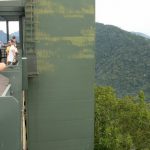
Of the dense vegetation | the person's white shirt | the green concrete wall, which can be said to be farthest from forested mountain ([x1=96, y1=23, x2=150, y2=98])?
the person's white shirt

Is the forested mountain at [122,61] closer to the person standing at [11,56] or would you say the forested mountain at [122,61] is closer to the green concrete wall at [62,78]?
the green concrete wall at [62,78]

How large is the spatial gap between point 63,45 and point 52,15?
124cm

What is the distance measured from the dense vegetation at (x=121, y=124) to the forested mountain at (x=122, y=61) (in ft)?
221

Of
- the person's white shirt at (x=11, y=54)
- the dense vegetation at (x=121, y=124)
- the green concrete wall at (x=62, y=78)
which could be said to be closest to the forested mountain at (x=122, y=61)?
the dense vegetation at (x=121, y=124)

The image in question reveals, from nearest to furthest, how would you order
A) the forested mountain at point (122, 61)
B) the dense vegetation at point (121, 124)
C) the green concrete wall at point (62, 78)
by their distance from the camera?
the green concrete wall at point (62, 78) < the dense vegetation at point (121, 124) < the forested mountain at point (122, 61)

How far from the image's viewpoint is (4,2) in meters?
17.4

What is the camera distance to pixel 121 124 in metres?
32.7

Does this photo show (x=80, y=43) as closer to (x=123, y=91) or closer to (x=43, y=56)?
(x=43, y=56)

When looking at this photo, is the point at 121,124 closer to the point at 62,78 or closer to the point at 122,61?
the point at 62,78

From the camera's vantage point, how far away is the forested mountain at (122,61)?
4446 inches

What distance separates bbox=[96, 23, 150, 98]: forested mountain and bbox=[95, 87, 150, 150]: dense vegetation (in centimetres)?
6745

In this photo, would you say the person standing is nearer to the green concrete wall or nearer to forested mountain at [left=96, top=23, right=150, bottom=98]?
the green concrete wall

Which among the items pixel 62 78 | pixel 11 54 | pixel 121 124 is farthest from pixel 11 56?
pixel 121 124

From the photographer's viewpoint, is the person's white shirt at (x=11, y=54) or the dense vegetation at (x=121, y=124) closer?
the person's white shirt at (x=11, y=54)
